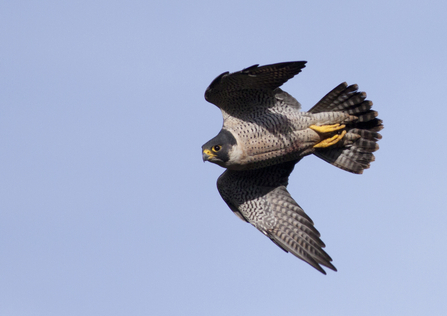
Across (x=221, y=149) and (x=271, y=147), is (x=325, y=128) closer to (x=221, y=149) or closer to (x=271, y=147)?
(x=271, y=147)

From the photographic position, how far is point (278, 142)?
11.8 m

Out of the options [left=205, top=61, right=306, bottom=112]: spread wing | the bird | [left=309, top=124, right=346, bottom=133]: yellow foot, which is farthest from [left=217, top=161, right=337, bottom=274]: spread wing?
[left=205, top=61, right=306, bottom=112]: spread wing

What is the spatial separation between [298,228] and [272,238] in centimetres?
46

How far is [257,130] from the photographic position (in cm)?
1174

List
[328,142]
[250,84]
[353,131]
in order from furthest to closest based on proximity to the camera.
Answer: [353,131] → [328,142] → [250,84]

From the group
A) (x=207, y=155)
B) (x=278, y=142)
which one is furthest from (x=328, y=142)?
(x=207, y=155)

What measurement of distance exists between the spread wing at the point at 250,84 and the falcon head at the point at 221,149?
0.58 m

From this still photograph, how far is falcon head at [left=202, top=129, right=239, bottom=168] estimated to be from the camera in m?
11.5

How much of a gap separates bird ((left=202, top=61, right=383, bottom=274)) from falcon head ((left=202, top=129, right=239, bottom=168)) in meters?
0.02

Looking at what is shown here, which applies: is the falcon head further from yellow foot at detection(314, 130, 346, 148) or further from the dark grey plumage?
yellow foot at detection(314, 130, 346, 148)

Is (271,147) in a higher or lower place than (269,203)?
higher

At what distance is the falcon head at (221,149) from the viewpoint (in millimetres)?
11531

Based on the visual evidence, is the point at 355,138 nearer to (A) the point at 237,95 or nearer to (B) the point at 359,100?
(B) the point at 359,100

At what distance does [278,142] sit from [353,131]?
4.93 feet
